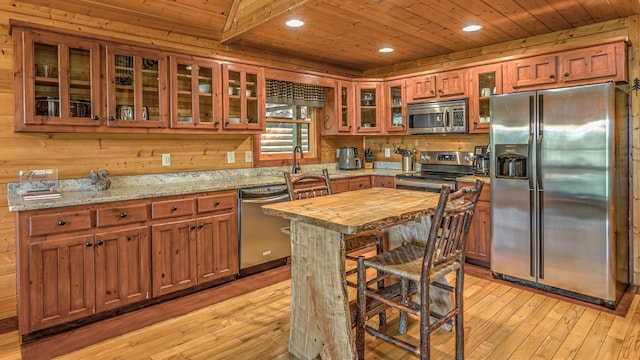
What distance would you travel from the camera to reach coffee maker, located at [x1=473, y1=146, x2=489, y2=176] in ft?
13.7

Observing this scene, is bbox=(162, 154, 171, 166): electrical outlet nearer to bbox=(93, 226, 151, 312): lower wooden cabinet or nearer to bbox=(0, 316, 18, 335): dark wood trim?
bbox=(93, 226, 151, 312): lower wooden cabinet

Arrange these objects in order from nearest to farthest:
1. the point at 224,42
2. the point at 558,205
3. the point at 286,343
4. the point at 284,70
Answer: the point at 286,343 → the point at 558,205 → the point at 224,42 → the point at 284,70

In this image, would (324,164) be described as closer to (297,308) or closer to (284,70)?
(284,70)

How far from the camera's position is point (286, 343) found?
244 cm

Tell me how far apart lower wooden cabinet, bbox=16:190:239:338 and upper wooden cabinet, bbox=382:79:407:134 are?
2.42 meters


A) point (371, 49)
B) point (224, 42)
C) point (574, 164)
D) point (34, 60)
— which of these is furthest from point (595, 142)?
point (34, 60)

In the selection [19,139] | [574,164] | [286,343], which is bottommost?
[286,343]

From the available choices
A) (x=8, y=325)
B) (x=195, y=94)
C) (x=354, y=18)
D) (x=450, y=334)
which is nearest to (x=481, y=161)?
(x=354, y=18)

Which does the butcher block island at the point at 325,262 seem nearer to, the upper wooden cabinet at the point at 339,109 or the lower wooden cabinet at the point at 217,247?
the lower wooden cabinet at the point at 217,247

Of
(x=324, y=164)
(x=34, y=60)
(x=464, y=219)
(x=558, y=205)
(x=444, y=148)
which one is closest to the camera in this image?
(x=464, y=219)

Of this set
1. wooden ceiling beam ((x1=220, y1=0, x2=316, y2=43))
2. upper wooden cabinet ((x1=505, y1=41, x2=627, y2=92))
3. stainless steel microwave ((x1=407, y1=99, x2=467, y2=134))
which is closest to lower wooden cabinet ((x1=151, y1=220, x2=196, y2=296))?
wooden ceiling beam ((x1=220, y1=0, x2=316, y2=43))

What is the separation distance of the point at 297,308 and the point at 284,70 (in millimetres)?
2863

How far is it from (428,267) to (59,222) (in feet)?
7.83

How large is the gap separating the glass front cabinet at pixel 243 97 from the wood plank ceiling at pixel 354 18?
358 millimetres
